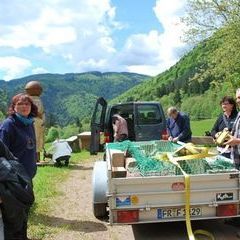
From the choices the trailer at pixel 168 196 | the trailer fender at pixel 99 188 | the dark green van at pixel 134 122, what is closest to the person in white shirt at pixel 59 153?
the dark green van at pixel 134 122

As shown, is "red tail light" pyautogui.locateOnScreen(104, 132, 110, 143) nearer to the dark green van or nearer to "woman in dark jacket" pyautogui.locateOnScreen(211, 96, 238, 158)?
the dark green van

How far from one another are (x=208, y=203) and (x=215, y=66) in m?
25.8

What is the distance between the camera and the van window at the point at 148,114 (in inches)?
561

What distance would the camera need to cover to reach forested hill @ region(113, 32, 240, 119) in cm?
Result: 3238

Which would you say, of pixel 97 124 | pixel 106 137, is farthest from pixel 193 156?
pixel 106 137

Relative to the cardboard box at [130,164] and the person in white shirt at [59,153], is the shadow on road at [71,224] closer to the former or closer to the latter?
the cardboard box at [130,164]

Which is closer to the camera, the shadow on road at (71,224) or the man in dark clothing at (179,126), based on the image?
the shadow on road at (71,224)

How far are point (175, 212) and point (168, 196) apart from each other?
0.26 m

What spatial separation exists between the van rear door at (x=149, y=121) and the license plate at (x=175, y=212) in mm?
6970

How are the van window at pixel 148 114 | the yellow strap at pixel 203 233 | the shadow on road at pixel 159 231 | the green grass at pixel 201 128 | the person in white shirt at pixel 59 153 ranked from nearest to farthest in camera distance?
the yellow strap at pixel 203 233, the shadow on road at pixel 159 231, the van window at pixel 148 114, the person in white shirt at pixel 59 153, the green grass at pixel 201 128

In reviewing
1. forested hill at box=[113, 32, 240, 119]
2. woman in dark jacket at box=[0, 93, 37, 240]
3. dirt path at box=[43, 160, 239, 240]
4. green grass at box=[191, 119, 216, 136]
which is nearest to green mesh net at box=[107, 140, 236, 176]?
dirt path at box=[43, 160, 239, 240]

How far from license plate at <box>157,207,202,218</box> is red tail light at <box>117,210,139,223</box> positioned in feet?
1.03

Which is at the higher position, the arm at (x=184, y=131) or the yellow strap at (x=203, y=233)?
the arm at (x=184, y=131)

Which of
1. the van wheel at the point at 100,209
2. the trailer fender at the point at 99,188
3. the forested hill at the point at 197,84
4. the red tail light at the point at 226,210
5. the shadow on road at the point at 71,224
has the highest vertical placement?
the forested hill at the point at 197,84
